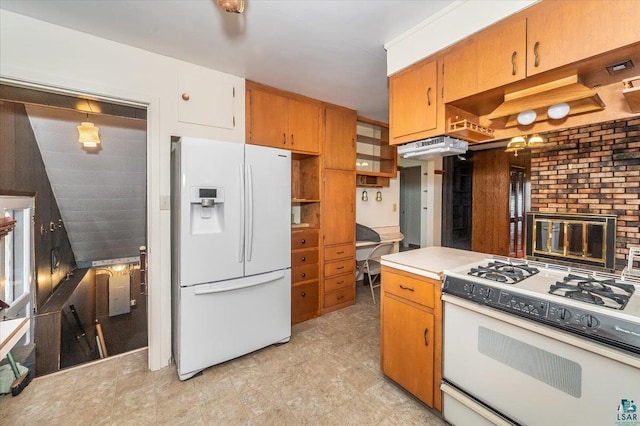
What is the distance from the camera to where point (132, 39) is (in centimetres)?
196

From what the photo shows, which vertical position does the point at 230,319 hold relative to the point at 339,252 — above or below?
below

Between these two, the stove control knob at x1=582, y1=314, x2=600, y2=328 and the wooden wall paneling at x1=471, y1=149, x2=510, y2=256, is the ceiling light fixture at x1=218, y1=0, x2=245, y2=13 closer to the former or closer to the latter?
the stove control knob at x1=582, y1=314, x2=600, y2=328

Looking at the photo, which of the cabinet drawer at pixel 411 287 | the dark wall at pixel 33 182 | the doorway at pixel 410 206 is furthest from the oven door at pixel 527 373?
the doorway at pixel 410 206

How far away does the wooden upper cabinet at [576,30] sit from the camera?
1.14m

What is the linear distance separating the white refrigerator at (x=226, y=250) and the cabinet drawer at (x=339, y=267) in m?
0.83

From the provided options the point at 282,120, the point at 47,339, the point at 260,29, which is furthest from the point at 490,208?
the point at 47,339

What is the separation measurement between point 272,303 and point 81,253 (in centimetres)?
421

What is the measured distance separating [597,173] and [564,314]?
3.24 feet

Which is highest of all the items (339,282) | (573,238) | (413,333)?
(573,238)

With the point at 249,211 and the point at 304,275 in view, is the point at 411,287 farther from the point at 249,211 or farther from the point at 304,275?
the point at 304,275

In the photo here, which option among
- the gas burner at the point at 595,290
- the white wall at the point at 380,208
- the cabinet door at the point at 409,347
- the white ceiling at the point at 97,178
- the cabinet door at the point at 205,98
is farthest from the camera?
the white wall at the point at 380,208

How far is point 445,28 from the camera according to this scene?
1705mm

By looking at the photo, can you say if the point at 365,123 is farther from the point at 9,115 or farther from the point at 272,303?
the point at 9,115

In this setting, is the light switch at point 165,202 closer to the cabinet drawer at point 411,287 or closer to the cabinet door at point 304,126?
the cabinet door at point 304,126
